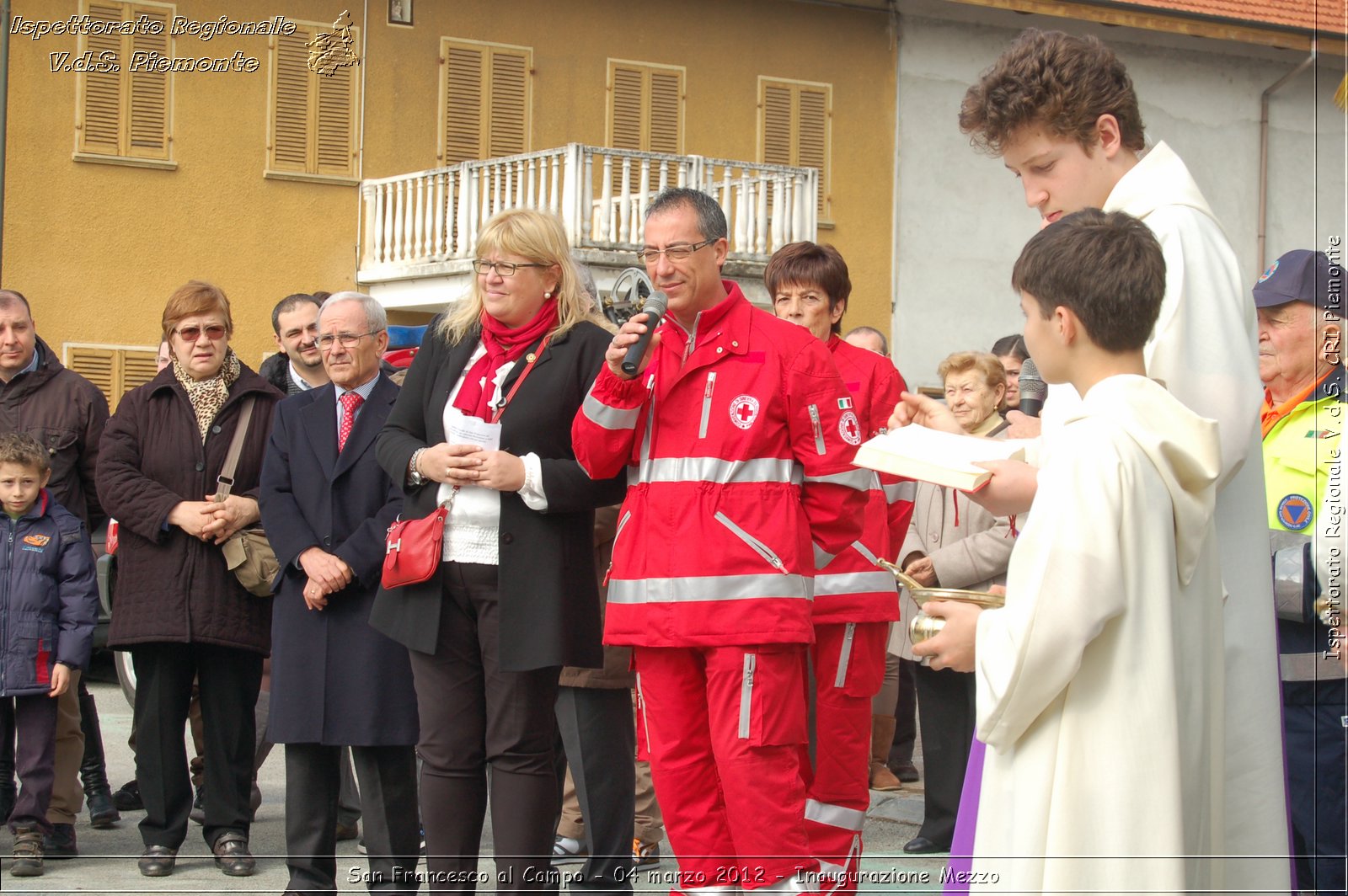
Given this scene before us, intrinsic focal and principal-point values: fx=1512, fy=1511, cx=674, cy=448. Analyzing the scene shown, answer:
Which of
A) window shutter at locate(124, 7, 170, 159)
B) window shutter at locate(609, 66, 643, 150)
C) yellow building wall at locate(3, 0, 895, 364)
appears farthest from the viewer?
window shutter at locate(609, 66, 643, 150)

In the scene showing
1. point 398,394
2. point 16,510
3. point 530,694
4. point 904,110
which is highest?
point 904,110

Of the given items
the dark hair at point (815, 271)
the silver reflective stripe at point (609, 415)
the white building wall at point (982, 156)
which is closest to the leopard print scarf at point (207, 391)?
the dark hair at point (815, 271)

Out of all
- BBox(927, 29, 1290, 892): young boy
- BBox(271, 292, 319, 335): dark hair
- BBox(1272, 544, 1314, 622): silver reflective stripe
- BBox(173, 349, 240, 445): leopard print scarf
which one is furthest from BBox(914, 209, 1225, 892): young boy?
BBox(271, 292, 319, 335): dark hair

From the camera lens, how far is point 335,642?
16.6 ft

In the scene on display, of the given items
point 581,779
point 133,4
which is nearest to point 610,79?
point 133,4

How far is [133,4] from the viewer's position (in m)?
18.3

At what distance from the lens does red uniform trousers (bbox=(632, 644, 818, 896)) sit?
4.05 meters

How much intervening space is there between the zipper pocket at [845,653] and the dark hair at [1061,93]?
7.25 ft

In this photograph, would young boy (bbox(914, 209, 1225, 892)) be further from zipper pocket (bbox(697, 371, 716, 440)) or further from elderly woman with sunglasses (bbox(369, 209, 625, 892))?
elderly woman with sunglasses (bbox(369, 209, 625, 892))

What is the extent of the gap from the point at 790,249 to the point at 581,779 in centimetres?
222

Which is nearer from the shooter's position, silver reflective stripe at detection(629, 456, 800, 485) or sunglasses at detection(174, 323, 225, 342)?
silver reflective stripe at detection(629, 456, 800, 485)

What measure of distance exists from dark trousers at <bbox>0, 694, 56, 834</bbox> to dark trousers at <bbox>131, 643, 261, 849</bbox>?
37 centimetres

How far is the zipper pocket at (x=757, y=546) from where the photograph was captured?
411 centimetres

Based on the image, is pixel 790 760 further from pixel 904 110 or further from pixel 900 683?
pixel 904 110
